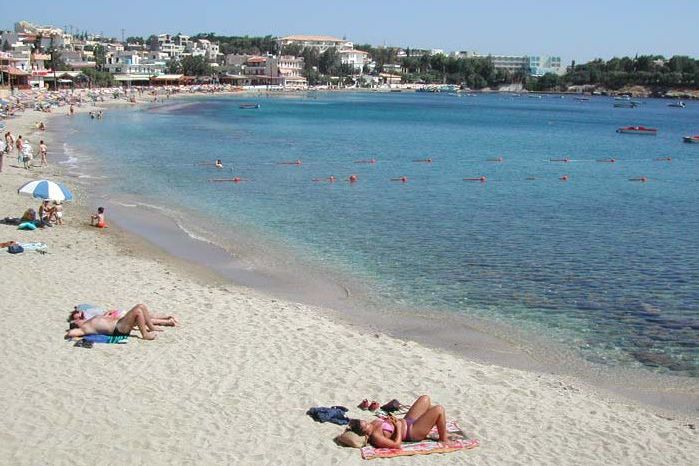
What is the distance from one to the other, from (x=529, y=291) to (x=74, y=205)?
17639 millimetres

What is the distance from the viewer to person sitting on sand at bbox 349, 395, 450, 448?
31.0 feet

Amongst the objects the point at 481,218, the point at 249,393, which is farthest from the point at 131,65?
the point at 249,393

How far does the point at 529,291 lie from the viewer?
18.8m

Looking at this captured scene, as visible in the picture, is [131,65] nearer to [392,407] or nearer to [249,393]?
[249,393]

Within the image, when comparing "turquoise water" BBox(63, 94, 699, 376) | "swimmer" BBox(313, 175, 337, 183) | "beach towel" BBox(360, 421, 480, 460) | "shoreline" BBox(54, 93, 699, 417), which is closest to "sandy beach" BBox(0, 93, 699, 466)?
"beach towel" BBox(360, 421, 480, 460)

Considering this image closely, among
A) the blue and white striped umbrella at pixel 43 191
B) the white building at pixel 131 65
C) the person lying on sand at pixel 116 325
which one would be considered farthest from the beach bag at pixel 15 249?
the white building at pixel 131 65

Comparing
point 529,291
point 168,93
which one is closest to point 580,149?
point 529,291

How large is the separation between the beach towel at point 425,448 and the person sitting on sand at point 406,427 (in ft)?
0.24

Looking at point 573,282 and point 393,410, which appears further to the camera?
point 573,282

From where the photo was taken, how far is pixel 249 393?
10.9 meters

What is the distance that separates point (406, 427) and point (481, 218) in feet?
68.4

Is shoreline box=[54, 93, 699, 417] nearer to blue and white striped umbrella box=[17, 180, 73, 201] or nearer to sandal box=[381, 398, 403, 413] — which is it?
blue and white striped umbrella box=[17, 180, 73, 201]

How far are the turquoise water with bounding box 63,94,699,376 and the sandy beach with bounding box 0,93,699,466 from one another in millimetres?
3427

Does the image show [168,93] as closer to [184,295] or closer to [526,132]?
[526,132]
